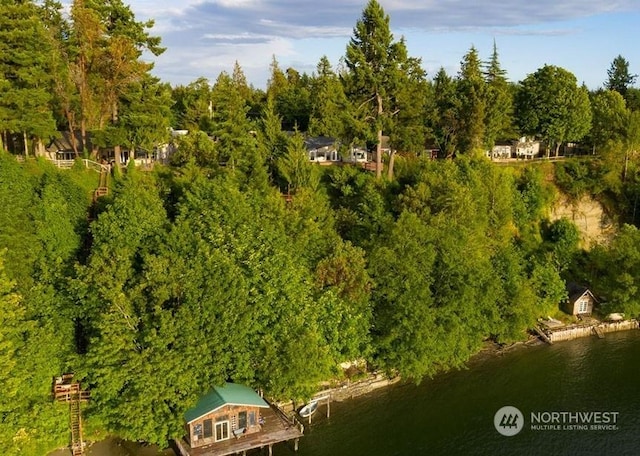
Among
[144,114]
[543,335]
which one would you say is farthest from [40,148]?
[543,335]

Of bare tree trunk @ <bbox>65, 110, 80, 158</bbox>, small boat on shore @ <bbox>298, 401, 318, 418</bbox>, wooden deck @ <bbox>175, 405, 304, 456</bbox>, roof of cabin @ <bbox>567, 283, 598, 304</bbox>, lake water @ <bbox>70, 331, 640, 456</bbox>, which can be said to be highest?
bare tree trunk @ <bbox>65, 110, 80, 158</bbox>

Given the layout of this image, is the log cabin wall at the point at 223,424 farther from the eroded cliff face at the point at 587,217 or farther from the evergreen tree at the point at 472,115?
the eroded cliff face at the point at 587,217

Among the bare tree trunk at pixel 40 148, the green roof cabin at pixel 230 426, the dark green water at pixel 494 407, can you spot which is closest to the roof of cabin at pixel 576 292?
the dark green water at pixel 494 407

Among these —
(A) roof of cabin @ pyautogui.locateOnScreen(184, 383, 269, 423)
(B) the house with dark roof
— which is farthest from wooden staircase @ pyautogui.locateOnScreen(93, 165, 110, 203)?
(B) the house with dark roof

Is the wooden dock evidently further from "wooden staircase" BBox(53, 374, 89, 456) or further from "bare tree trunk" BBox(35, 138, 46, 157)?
"bare tree trunk" BBox(35, 138, 46, 157)

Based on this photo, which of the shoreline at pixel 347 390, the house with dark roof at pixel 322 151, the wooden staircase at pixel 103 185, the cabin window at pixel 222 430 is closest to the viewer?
the cabin window at pixel 222 430

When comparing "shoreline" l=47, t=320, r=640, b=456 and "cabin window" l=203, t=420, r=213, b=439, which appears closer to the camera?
"cabin window" l=203, t=420, r=213, b=439
